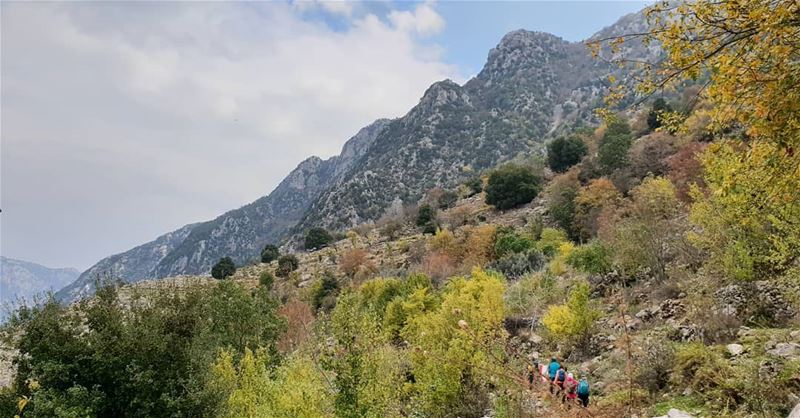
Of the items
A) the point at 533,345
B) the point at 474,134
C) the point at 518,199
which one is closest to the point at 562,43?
the point at 474,134

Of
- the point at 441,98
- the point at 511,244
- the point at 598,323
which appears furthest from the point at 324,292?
the point at 441,98

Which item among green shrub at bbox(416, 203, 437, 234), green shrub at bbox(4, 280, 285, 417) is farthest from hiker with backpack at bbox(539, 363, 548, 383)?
green shrub at bbox(416, 203, 437, 234)

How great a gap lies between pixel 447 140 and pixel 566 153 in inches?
2312

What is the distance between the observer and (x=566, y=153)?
164ft

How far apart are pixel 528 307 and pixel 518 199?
26.5 m

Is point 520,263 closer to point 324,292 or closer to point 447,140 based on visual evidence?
point 324,292

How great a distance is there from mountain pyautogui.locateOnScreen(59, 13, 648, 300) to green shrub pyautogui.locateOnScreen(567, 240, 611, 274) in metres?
64.4

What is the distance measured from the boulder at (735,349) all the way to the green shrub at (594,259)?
37.4 feet

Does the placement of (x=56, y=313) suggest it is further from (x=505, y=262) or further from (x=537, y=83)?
(x=537, y=83)

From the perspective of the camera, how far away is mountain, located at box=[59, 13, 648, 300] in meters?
94.6

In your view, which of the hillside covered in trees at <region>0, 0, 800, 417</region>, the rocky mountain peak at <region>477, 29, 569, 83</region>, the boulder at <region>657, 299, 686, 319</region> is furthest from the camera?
the rocky mountain peak at <region>477, 29, 569, 83</region>

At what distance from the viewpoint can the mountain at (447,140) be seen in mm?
94562

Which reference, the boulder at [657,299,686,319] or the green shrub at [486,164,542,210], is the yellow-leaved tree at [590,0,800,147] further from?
the green shrub at [486,164,542,210]

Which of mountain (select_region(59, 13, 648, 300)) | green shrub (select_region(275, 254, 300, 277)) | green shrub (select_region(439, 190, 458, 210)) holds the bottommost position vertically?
green shrub (select_region(275, 254, 300, 277))
